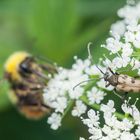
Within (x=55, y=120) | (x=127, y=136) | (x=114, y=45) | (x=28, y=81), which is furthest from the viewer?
(x=28, y=81)

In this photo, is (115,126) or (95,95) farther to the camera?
(95,95)

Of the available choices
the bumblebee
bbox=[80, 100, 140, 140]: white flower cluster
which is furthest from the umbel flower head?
the bumblebee

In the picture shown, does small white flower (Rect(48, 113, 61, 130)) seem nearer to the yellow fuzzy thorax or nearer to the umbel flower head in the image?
the umbel flower head

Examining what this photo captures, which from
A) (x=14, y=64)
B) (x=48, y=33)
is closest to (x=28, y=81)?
(x=14, y=64)

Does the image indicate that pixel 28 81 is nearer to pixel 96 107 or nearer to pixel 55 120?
pixel 55 120

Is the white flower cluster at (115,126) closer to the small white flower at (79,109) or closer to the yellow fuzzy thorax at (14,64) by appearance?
the small white flower at (79,109)

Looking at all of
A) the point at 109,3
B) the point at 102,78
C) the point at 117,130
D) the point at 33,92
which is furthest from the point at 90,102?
the point at 109,3
